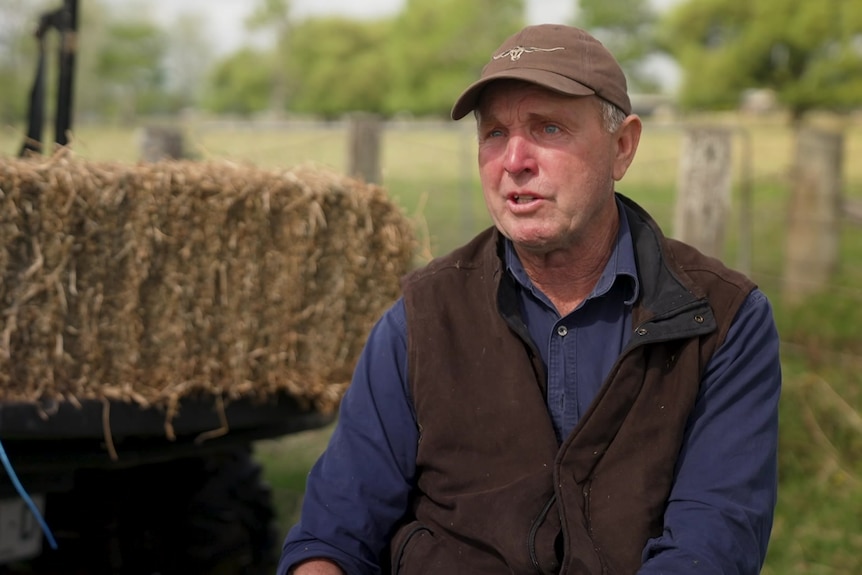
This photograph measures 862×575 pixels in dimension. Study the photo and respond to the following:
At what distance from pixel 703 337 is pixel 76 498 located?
230 centimetres

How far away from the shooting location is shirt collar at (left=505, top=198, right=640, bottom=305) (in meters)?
2.19

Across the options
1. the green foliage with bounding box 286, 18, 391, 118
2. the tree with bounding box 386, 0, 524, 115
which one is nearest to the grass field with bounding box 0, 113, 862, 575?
the tree with bounding box 386, 0, 524, 115

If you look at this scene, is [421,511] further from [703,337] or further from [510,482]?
[703,337]

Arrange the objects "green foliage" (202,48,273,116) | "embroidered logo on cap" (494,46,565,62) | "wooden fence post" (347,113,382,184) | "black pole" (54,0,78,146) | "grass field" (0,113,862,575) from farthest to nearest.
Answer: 1. "green foliage" (202,48,273,116)
2. "wooden fence post" (347,113,382,184)
3. "grass field" (0,113,862,575)
4. "black pole" (54,0,78,146)
5. "embroidered logo on cap" (494,46,565,62)

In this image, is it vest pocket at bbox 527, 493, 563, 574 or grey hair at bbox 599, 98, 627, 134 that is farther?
grey hair at bbox 599, 98, 627, 134

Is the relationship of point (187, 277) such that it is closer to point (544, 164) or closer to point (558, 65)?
point (544, 164)

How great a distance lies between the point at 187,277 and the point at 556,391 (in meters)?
1.27

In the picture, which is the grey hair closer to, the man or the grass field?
the man

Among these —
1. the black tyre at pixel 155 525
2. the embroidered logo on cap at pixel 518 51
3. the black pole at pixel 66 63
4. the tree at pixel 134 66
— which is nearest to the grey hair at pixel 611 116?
the embroidered logo on cap at pixel 518 51

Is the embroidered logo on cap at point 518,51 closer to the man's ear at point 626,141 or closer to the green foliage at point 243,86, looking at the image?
the man's ear at point 626,141

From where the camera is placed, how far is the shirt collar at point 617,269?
7.20ft

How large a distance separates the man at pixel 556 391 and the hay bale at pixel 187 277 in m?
0.91

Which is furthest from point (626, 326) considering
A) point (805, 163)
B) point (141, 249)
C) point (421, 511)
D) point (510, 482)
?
point (805, 163)

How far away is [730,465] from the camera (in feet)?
6.74
